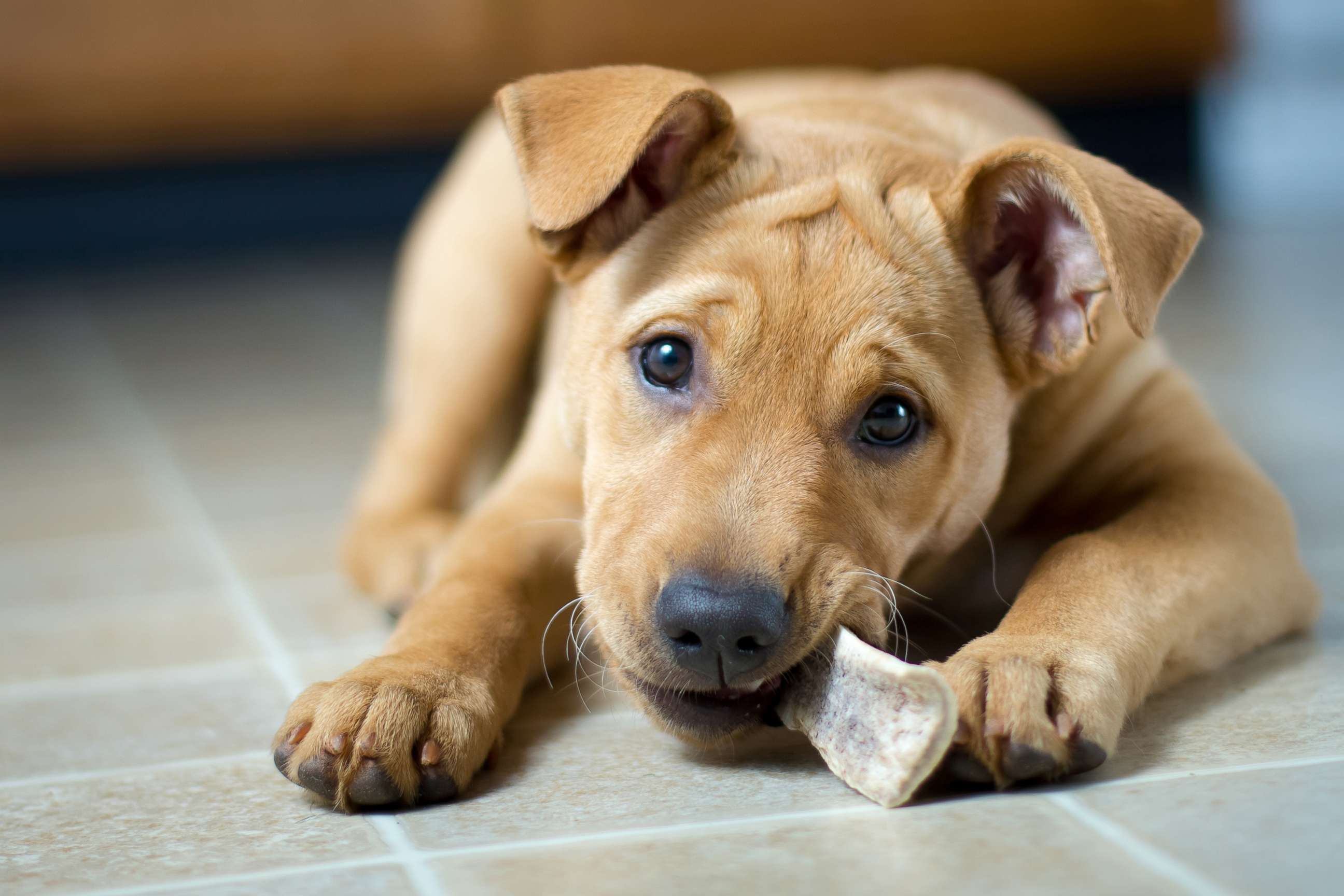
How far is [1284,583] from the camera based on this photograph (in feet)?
8.77

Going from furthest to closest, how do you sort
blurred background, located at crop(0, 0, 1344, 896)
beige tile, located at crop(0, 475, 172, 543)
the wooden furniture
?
the wooden furniture
beige tile, located at crop(0, 475, 172, 543)
blurred background, located at crop(0, 0, 1344, 896)

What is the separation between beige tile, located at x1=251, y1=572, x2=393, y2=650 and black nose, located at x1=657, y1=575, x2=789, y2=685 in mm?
1187

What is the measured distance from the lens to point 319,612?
3359mm

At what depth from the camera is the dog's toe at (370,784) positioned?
2.12 metres

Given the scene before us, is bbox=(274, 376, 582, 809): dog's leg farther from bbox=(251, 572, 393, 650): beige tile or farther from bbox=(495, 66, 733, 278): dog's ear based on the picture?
bbox=(495, 66, 733, 278): dog's ear

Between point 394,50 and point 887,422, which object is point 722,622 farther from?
point 394,50

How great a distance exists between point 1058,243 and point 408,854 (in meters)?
1.47

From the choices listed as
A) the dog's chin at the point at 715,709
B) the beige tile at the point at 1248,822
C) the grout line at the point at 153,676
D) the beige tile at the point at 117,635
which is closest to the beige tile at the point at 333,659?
the grout line at the point at 153,676

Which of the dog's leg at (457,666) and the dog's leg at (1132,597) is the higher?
the dog's leg at (1132,597)

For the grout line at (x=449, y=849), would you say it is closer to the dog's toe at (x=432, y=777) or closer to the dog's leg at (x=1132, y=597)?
the dog's toe at (x=432, y=777)

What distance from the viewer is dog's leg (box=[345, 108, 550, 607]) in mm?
3896

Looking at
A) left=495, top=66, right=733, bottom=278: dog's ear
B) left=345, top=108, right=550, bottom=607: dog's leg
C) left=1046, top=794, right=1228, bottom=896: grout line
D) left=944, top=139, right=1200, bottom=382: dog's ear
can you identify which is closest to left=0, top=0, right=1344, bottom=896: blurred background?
left=1046, top=794, right=1228, bottom=896: grout line

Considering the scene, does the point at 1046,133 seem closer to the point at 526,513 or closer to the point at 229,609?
the point at 526,513

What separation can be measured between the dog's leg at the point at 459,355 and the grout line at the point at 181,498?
0.33 metres
